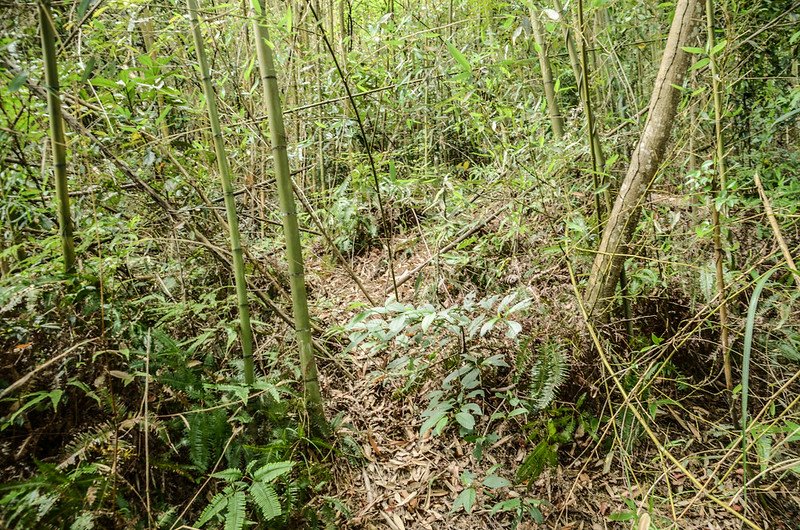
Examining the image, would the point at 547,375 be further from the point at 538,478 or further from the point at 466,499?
the point at 466,499

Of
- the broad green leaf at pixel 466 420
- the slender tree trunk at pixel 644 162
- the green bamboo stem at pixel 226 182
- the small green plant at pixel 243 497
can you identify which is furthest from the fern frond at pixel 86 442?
the slender tree trunk at pixel 644 162

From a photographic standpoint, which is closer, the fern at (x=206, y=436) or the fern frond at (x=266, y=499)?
the fern frond at (x=266, y=499)

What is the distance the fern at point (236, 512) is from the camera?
1594mm

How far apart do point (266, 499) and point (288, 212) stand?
1.15 meters

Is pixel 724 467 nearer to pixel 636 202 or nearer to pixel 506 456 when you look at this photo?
pixel 506 456

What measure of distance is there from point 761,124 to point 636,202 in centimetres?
140

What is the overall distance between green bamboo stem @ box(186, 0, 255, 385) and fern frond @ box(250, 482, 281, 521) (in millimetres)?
482

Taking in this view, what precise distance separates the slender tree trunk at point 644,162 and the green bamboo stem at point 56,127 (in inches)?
85.9

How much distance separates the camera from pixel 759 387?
222cm

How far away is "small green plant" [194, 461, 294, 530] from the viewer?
5.34 ft

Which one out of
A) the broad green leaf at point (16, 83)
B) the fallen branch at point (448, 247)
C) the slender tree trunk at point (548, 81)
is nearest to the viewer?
the broad green leaf at point (16, 83)

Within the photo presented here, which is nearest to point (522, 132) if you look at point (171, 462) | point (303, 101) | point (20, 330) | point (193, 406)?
point (303, 101)

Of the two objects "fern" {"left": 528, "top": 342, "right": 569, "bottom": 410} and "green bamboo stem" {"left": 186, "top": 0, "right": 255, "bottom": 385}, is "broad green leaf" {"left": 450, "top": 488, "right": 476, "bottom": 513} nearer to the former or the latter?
"fern" {"left": 528, "top": 342, "right": 569, "bottom": 410}

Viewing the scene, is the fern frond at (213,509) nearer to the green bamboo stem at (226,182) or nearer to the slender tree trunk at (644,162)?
the green bamboo stem at (226,182)
